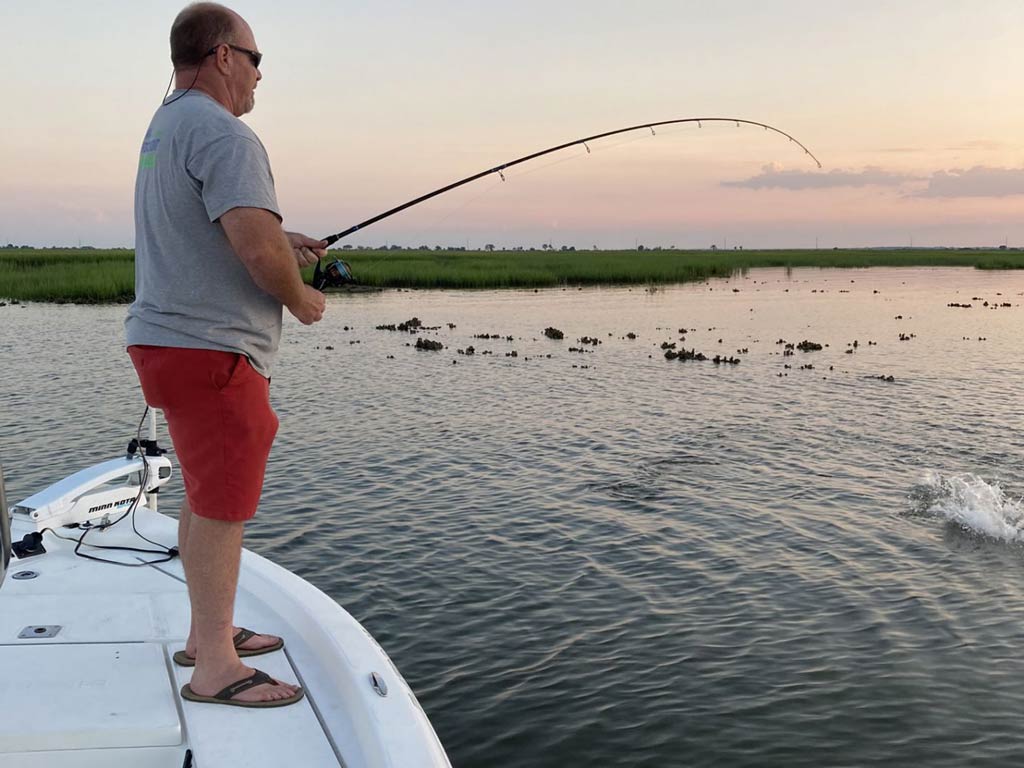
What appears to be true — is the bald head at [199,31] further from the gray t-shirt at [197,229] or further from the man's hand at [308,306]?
the man's hand at [308,306]

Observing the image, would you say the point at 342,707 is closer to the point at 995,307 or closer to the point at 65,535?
the point at 65,535

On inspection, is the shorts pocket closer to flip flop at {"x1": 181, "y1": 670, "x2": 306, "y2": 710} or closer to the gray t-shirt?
the gray t-shirt

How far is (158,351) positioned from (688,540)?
6537 mm

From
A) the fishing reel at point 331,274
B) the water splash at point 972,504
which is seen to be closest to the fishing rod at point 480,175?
the fishing reel at point 331,274

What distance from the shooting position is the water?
5828 millimetres

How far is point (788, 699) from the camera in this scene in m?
5.96

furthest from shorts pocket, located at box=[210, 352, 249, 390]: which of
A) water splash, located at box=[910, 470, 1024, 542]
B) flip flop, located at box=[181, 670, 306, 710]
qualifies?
water splash, located at box=[910, 470, 1024, 542]

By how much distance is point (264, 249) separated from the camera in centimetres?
329

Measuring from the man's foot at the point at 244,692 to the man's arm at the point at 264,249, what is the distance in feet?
4.35

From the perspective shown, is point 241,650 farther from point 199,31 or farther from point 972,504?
point 972,504

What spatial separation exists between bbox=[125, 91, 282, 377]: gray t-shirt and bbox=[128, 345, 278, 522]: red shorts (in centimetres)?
6

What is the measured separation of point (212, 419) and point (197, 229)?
68 centimetres

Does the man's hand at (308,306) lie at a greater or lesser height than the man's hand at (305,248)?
lesser

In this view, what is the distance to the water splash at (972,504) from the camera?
936cm
